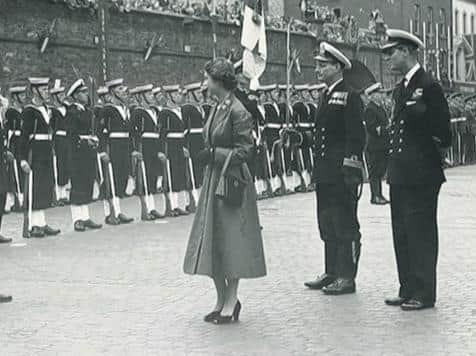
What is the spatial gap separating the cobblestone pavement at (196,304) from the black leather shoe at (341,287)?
10cm

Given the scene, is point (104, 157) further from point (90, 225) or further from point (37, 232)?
point (37, 232)

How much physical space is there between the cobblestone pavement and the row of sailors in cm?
96

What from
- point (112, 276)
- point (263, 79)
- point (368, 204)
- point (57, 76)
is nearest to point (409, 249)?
point (112, 276)

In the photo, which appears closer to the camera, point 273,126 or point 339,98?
point 339,98

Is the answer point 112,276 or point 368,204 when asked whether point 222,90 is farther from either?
point 368,204

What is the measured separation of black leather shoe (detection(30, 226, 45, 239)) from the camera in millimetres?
15258

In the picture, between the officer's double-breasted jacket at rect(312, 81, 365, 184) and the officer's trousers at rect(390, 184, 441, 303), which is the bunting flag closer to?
the officer's double-breasted jacket at rect(312, 81, 365, 184)

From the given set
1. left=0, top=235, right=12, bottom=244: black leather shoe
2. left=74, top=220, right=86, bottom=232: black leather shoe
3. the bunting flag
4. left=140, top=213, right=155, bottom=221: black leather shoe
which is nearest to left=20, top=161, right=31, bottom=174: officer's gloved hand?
left=0, top=235, right=12, bottom=244: black leather shoe

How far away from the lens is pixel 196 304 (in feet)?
32.0

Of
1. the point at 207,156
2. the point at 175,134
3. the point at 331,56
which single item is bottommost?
the point at 175,134

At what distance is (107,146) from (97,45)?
8656mm

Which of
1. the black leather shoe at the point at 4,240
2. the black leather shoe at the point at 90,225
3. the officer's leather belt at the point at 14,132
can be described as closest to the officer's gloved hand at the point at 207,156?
the black leather shoe at the point at 4,240

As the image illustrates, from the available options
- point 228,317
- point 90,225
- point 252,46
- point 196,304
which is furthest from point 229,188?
point 252,46

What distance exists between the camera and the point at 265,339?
8.20m
